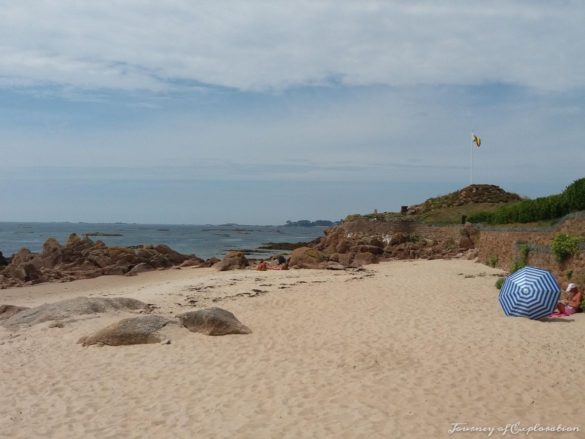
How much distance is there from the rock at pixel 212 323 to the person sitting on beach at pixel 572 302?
22.0ft

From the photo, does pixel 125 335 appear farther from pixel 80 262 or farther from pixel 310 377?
pixel 80 262

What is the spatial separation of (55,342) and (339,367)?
17.8ft

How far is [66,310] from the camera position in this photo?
12.5 m

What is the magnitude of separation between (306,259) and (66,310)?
14.5 meters

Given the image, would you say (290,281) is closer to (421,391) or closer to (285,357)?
(285,357)

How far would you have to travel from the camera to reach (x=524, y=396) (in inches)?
279

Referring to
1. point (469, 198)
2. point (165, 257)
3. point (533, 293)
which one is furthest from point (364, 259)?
point (469, 198)

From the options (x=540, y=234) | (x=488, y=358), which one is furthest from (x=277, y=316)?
(x=540, y=234)

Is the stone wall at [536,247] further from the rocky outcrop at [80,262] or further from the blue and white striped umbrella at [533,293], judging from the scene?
the rocky outcrop at [80,262]

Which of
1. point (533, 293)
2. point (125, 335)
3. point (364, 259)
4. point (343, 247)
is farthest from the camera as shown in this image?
point (343, 247)

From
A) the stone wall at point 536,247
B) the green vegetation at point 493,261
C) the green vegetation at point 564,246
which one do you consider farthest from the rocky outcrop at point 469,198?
the green vegetation at point 564,246

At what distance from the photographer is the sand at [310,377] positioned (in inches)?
251

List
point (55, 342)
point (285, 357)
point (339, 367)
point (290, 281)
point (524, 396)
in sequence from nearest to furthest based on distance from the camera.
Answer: point (524, 396) < point (339, 367) < point (285, 357) < point (55, 342) < point (290, 281)

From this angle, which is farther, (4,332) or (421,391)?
(4,332)
